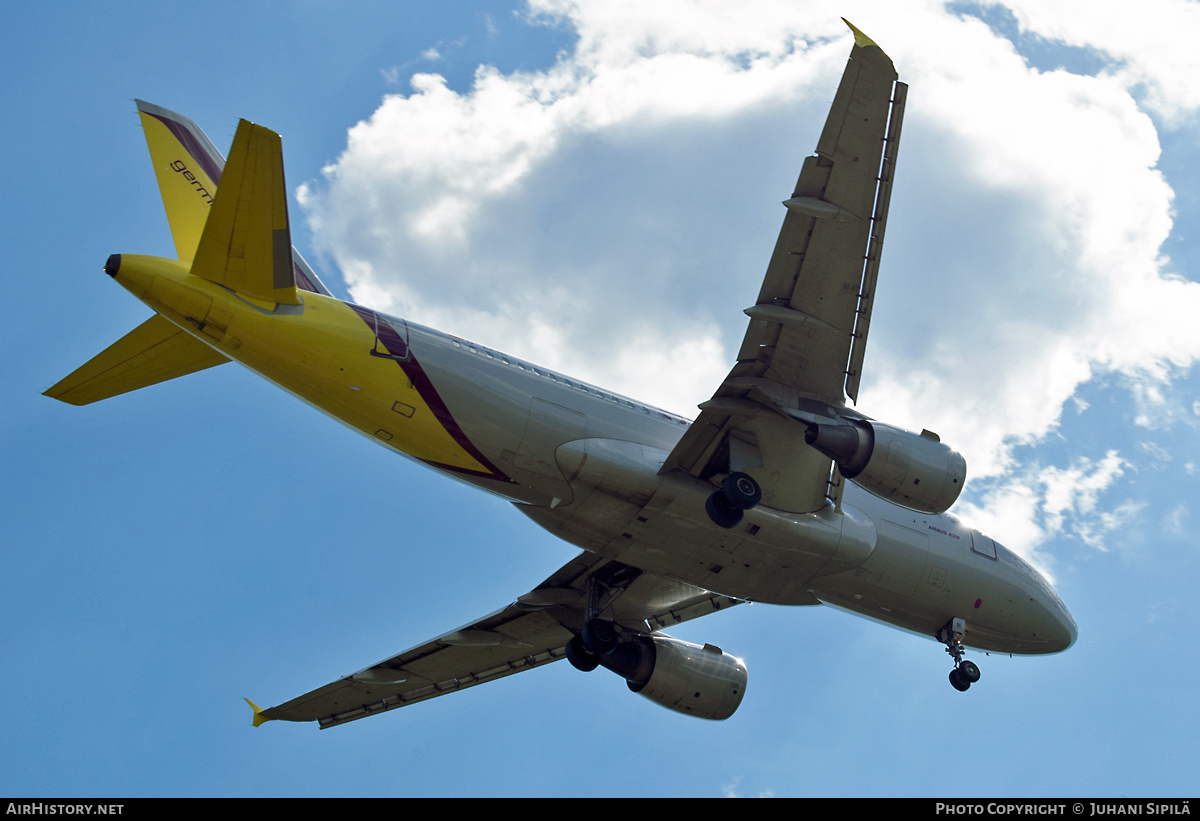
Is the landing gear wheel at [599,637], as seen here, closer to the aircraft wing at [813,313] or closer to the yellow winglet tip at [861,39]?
the aircraft wing at [813,313]

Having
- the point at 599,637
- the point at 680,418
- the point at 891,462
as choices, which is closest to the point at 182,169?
the point at 680,418

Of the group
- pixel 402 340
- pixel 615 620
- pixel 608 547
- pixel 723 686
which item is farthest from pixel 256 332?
pixel 723 686

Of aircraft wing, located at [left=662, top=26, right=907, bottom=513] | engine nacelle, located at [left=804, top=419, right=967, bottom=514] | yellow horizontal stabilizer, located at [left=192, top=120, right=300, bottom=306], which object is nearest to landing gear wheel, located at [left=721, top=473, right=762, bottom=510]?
aircraft wing, located at [left=662, top=26, right=907, bottom=513]

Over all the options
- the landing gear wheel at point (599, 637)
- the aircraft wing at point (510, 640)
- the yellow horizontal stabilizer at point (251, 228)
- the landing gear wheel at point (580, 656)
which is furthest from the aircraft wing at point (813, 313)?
the yellow horizontal stabilizer at point (251, 228)

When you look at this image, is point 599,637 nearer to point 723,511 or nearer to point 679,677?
point 679,677

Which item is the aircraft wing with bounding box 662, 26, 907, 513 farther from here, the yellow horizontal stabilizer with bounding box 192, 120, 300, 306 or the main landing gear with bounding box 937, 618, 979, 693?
the yellow horizontal stabilizer with bounding box 192, 120, 300, 306

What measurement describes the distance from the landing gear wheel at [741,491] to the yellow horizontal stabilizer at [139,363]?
8590mm

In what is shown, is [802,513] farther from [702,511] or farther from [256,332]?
[256,332]

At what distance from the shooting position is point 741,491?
17016mm

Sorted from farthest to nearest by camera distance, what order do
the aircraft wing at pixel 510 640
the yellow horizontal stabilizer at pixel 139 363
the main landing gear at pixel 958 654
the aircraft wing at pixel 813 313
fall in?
the aircraft wing at pixel 510 640 → the main landing gear at pixel 958 654 → the yellow horizontal stabilizer at pixel 139 363 → the aircraft wing at pixel 813 313

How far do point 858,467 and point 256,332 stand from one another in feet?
31.9

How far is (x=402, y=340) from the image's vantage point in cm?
1681

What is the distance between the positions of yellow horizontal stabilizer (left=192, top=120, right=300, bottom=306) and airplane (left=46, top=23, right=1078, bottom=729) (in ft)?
0.09

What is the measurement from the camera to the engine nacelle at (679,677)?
2216 cm
